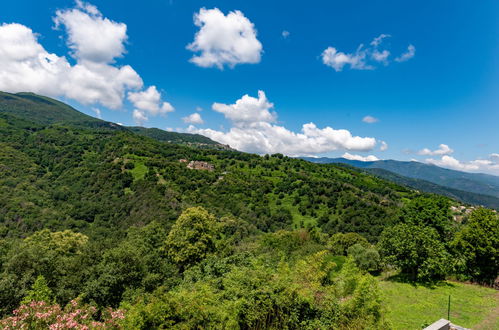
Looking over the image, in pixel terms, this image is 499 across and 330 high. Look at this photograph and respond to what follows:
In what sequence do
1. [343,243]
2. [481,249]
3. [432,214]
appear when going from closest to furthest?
[481,249] < [432,214] < [343,243]

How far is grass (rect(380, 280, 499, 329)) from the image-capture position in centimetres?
1614

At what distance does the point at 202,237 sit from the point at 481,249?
29535mm

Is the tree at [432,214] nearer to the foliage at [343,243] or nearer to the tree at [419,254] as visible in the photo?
the tree at [419,254]

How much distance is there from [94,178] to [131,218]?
39.7m

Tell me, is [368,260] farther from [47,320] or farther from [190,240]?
[47,320]

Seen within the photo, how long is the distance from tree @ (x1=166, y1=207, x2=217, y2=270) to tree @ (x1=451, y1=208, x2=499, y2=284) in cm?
2744

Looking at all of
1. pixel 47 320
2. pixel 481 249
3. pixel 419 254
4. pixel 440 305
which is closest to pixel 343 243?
pixel 481 249

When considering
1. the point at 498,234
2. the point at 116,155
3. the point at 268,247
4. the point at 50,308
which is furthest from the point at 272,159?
the point at 50,308

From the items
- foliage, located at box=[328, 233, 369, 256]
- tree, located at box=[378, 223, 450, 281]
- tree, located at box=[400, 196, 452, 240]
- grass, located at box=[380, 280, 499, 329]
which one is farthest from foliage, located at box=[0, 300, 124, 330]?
foliage, located at box=[328, 233, 369, 256]

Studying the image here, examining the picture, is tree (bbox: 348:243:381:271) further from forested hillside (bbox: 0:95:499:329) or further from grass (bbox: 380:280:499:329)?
grass (bbox: 380:280:499:329)

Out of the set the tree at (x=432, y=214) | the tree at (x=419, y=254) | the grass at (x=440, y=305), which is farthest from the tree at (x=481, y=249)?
the tree at (x=432, y=214)

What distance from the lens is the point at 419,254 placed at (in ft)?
73.5

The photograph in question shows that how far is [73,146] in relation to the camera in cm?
14412

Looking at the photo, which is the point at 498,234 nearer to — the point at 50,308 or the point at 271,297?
the point at 271,297
